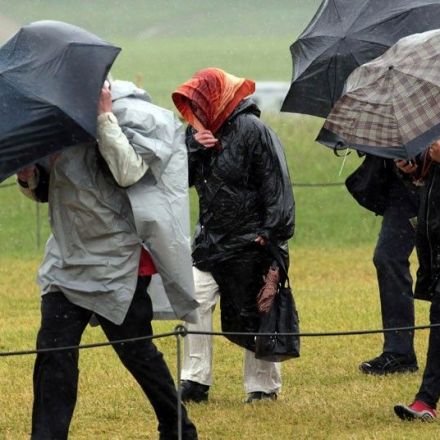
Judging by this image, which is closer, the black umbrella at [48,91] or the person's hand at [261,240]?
the black umbrella at [48,91]

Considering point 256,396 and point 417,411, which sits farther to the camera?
point 256,396

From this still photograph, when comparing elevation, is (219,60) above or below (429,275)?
below

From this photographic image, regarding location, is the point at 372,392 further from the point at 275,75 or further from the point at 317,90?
the point at 275,75

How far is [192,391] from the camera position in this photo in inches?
323

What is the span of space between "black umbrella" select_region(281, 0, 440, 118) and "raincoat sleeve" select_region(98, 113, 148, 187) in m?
2.34

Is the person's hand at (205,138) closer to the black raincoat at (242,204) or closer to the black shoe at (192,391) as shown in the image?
the black raincoat at (242,204)

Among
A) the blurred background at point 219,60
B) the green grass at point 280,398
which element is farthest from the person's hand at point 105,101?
the blurred background at point 219,60

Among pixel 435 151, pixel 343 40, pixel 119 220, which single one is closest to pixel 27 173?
pixel 119 220

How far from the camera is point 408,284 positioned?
8875 millimetres

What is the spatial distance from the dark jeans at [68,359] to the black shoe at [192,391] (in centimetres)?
152

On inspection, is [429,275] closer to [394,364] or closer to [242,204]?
[242,204]

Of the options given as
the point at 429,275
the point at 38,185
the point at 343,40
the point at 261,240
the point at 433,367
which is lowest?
the point at 433,367

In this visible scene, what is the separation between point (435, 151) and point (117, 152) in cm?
171

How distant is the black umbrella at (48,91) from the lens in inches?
239
